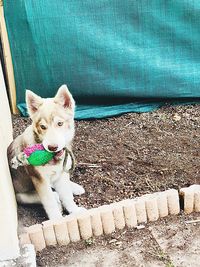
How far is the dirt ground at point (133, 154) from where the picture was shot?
4418mm

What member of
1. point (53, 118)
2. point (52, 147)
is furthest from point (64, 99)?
point (52, 147)

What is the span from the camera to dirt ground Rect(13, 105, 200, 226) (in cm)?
442

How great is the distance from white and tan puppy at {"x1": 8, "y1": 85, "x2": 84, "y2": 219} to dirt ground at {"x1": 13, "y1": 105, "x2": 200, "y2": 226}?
163 mm

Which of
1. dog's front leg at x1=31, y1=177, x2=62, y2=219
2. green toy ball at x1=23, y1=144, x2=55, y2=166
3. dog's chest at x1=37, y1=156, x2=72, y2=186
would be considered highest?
green toy ball at x1=23, y1=144, x2=55, y2=166

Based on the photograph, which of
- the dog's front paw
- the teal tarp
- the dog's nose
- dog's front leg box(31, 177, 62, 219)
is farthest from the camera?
the teal tarp

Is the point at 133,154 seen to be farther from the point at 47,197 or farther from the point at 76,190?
the point at 47,197

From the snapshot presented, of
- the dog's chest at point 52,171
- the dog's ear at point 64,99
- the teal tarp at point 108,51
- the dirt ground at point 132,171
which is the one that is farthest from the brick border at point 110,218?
the teal tarp at point 108,51

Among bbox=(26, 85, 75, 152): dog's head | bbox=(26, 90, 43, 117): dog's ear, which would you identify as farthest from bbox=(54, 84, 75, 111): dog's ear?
bbox=(26, 90, 43, 117): dog's ear

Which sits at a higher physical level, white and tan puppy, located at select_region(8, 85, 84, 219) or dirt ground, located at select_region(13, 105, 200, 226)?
white and tan puppy, located at select_region(8, 85, 84, 219)

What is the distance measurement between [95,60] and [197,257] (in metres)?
2.57

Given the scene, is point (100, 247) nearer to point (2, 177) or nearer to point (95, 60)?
point (2, 177)

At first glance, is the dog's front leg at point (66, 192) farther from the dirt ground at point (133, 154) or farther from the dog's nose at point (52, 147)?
the dog's nose at point (52, 147)

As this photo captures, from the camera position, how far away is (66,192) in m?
4.20

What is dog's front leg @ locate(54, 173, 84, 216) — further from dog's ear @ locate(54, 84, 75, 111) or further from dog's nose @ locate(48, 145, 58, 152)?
dog's ear @ locate(54, 84, 75, 111)
